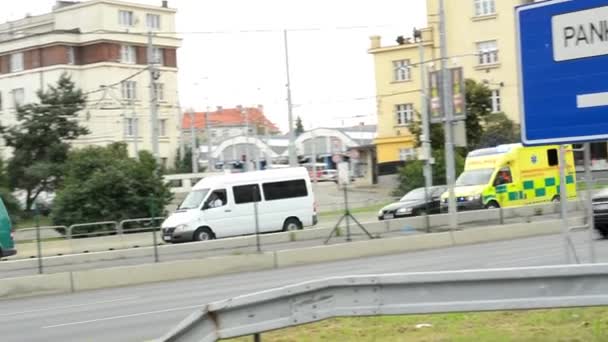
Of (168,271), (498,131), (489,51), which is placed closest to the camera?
(168,271)

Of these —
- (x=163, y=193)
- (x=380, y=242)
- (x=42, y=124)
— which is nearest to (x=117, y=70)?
(x=42, y=124)

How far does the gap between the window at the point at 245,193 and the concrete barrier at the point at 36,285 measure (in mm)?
12015

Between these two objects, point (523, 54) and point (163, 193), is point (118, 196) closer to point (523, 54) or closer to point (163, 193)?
point (163, 193)

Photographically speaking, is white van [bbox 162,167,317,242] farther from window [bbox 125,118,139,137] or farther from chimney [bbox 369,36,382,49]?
window [bbox 125,118,139,137]

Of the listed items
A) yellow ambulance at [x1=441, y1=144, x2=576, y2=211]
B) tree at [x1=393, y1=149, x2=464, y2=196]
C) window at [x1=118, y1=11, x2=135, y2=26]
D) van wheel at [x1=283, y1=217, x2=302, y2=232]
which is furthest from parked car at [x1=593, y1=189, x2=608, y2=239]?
window at [x1=118, y1=11, x2=135, y2=26]

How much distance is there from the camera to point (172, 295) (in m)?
17.2

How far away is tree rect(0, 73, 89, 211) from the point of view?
58688 millimetres

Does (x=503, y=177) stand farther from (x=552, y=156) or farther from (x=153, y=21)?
(x=153, y=21)

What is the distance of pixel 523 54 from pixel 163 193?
105 feet

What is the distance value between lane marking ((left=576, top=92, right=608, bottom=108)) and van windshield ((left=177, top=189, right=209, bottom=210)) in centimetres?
2377

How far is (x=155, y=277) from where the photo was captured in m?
21.5

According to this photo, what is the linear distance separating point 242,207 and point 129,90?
2091 inches

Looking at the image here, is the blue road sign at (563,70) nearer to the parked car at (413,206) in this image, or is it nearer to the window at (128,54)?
the parked car at (413,206)

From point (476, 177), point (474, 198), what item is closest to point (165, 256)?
point (474, 198)
